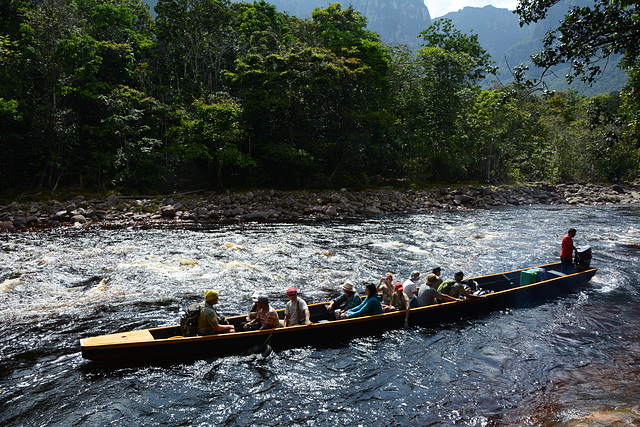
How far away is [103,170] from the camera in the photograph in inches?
1059

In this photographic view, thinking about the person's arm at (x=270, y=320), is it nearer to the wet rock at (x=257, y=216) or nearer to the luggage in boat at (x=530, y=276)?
the luggage in boat at (x=530, y=276)

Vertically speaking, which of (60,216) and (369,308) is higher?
(60,216)

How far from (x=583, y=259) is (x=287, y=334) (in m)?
11.2

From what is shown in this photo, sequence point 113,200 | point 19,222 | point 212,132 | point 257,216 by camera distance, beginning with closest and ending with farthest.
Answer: point 19,222 → point 113,200 → point 257,216 → point 212,132

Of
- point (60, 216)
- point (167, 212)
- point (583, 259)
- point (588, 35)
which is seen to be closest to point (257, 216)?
point (167, 212)

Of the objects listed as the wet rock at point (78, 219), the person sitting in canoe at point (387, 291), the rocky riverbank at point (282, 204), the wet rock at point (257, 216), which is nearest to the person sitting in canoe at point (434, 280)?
the person sitting in canoe at point (387, 291)

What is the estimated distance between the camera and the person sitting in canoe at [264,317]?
850cm

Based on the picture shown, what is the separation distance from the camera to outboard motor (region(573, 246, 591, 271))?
525 inches

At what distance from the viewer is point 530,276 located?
1222 centimetres

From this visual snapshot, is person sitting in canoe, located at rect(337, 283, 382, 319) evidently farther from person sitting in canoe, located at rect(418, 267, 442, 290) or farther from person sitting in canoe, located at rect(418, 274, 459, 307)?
person sitting in canoe, located at rect(418, 267, 442, 290)

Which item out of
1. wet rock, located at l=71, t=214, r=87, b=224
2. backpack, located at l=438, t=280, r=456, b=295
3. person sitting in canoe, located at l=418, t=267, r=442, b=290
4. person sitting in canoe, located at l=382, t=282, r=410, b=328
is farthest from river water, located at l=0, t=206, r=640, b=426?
wet rock, located at l=71, t=214, r=87, b=224

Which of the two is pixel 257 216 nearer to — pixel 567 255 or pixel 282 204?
pixel 282 204

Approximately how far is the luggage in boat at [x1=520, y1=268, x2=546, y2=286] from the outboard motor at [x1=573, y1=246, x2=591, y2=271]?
2.01 m

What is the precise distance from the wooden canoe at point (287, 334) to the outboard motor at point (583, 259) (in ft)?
6.11
